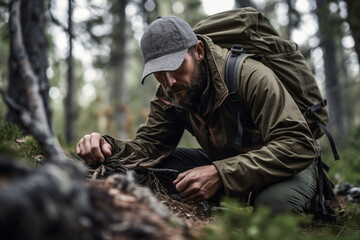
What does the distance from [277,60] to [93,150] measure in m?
2.12

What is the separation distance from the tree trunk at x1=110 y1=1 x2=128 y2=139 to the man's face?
10.9m

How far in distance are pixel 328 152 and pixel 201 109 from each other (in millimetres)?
7482

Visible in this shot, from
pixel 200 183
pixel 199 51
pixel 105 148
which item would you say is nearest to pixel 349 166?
pixel 199 51

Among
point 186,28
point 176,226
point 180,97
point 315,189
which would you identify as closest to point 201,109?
point 180,97

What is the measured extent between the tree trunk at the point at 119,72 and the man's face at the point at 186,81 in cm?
1090

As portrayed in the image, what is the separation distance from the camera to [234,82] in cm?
302

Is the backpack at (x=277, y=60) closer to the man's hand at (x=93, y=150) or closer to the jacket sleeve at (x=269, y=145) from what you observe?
the jacket sleeve at (x=269, y=145)

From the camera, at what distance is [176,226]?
5.21ft

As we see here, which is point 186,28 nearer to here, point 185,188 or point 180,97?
point 180,97

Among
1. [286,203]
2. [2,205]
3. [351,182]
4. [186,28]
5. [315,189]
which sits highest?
[186,28]

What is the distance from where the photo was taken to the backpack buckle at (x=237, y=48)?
320cm

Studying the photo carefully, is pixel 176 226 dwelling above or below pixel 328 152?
above

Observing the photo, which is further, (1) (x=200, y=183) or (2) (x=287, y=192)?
(2) (x=287, y=192)

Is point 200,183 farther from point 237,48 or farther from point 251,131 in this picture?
point 237,48
